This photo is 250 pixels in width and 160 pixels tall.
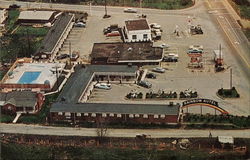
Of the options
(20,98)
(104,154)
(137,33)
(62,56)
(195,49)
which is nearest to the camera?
(104,154)

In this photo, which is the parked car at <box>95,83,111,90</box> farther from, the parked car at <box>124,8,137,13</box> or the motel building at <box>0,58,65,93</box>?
the parked car at <box>124,8,137,13</box>

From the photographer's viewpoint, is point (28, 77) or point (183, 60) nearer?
point (28, 77)

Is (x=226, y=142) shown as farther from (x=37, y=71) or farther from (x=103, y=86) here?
(x=37, y=71)

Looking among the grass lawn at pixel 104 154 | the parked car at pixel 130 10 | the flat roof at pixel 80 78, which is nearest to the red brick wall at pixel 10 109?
the flat roof at pixel 80 78

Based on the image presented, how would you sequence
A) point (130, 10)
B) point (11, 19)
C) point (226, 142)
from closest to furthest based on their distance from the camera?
point (226, 142), point (11, 19), point (130, 10)

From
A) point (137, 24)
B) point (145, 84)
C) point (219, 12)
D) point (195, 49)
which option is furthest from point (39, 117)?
point (219, 12)

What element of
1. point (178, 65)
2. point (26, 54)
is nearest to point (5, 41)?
point (26, 54)

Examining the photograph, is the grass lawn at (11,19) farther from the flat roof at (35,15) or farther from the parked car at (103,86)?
the parked car at (103,86)
